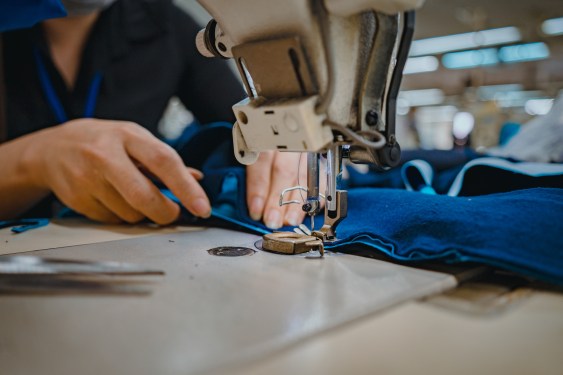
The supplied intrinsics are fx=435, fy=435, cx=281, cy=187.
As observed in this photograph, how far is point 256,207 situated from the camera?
837mm

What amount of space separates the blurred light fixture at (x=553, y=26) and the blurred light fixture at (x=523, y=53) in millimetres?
259

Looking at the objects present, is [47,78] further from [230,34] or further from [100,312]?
[100,312]

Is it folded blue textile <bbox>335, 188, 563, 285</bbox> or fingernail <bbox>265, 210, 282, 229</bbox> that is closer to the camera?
folded blue textile <bbox>335, 188, 563, 285</bbox>

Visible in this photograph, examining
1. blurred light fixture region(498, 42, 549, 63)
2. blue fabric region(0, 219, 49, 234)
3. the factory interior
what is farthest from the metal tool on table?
blurred light fixture region(498, 42, 549, 63)

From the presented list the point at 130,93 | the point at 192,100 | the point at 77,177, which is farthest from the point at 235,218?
the point at 192,100

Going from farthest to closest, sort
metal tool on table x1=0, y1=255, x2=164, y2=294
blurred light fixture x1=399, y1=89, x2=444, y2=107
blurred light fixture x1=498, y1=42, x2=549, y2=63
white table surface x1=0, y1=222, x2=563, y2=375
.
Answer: blurred light fixture x1=399, y1=89, x2=444, y2=107
blurred light fixture x1=498, y1=42, x2=549, y2=63
metal tool on table x1=0, y1=255, x2=164, y2=294
white table surface x1=0, y1=222, x2=563, y2=375

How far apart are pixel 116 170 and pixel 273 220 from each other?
310 millimetres

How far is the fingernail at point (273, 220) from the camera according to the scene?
30.7 inches

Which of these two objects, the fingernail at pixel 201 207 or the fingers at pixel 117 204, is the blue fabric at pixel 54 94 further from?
the fingernail at pixel 201 207

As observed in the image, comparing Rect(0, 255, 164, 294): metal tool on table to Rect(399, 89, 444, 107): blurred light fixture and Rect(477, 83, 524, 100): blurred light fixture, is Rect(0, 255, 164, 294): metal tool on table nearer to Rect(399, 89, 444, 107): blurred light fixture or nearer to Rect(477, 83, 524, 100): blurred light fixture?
Rect(477, 83, 524, 100): blurred light fixture

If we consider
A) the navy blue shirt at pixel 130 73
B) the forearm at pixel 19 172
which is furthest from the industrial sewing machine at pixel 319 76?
the navy blue shirt at pixel 130 73

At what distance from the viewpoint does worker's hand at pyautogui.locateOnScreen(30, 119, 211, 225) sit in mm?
826

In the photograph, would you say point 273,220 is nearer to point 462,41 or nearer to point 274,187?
point 274,187

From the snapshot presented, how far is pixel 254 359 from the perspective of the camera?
323 millimetres
